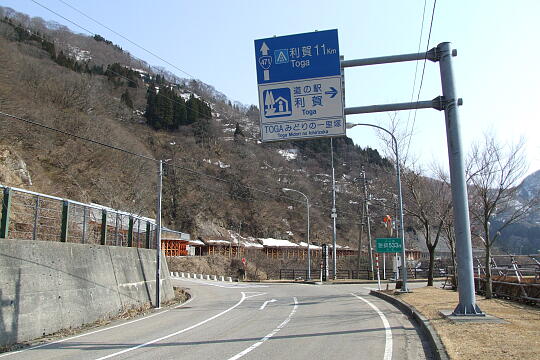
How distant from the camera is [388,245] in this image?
24.4 metres

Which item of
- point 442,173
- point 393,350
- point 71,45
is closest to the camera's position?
point 393,350

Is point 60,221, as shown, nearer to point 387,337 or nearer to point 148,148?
point 387,337

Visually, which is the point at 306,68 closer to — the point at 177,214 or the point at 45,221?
the point at 45,221

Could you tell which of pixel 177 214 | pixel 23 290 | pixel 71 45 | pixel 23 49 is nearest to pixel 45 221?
pixel 23 290

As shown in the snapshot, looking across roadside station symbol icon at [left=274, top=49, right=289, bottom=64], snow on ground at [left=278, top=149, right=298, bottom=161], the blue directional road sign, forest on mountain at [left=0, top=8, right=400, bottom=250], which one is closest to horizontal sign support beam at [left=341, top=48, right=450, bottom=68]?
the blue directional road sign

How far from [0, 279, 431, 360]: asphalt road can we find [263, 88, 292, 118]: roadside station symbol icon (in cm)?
613

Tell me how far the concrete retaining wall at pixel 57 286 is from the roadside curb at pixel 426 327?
950 cm

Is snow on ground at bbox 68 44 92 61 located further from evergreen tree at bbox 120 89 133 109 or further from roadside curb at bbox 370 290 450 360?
roadside curb at bbox 370 290 450 360

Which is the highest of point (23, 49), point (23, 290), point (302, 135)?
point (23, 49)

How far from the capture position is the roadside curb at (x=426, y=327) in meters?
7.78

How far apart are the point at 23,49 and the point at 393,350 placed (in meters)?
71.3

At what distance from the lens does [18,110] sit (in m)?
43.4

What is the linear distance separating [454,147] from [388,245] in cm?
1325

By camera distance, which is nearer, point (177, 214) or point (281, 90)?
point (281, 90)
